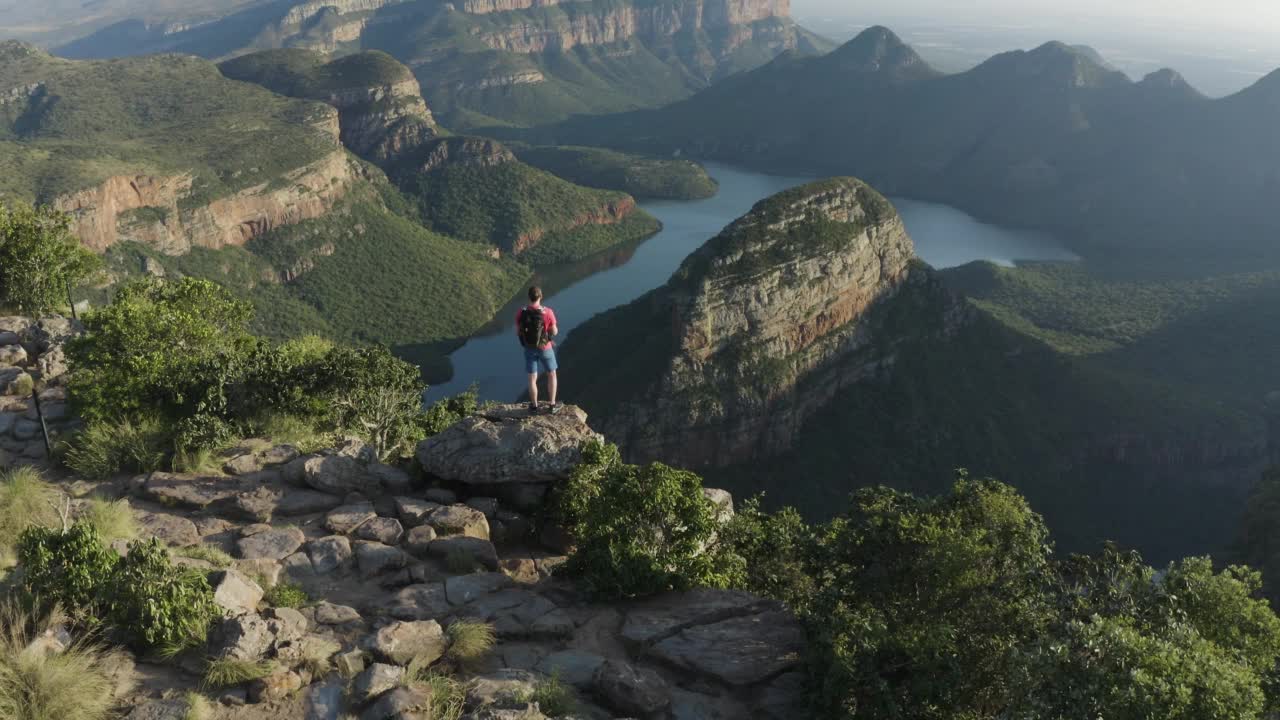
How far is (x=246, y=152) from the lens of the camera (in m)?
116

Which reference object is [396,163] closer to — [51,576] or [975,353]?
[975,353]

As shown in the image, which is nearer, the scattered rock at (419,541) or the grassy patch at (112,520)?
the grassy patch at (112,520)

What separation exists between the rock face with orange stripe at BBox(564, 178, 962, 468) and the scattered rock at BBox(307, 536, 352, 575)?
56.7 meters

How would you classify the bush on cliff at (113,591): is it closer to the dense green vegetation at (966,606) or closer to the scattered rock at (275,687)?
the scattered rock at (275,687)

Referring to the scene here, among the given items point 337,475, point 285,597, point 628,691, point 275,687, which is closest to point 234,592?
point 285,597

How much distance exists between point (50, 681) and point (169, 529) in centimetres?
612

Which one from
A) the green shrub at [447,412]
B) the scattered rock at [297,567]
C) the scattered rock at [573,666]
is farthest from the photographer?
the green shrub at [447,412]

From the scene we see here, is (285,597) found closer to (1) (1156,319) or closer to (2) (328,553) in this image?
(2) (328,553)

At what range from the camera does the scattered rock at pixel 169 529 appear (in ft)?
53.3

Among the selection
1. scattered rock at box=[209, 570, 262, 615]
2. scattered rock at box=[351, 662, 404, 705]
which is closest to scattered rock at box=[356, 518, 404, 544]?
scattered rock at box=[209, 570, 262, 615]

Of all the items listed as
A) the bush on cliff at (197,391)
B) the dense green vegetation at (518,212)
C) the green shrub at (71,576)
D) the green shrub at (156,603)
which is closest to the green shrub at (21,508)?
the green shrub at (71,576)

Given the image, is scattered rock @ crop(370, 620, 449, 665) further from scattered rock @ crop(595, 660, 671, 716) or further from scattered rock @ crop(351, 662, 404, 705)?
scattered rock @ crop(595, 660, 671, 716)

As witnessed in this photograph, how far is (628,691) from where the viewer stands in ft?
42.1

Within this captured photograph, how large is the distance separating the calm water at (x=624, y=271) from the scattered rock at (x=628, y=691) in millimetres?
88111
